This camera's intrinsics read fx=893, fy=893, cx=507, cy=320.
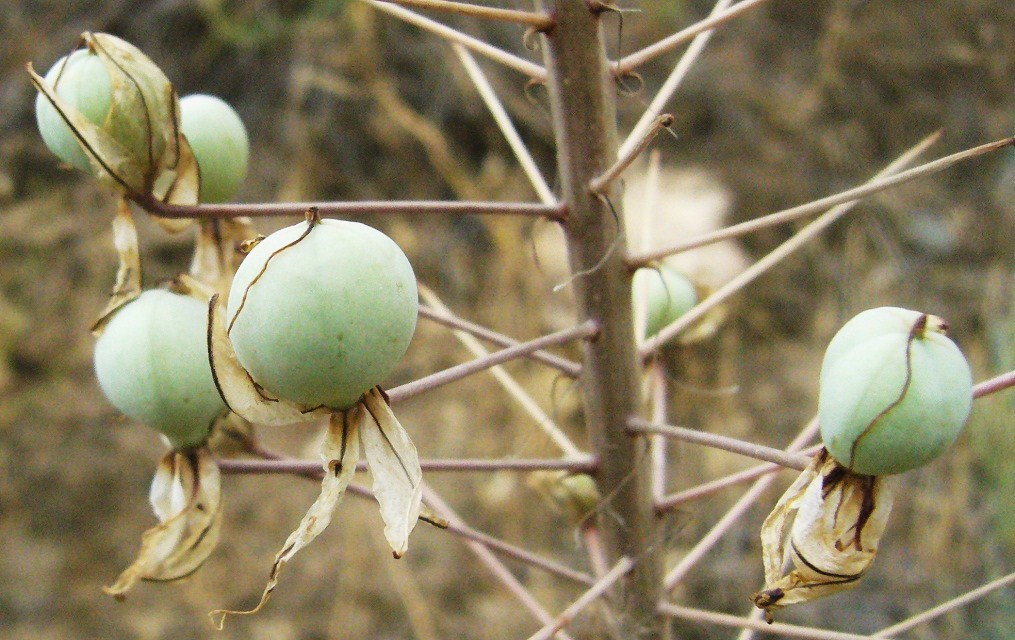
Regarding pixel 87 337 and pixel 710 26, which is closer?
pixel 710 26

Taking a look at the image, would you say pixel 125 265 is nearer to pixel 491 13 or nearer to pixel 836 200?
pixel 491 13

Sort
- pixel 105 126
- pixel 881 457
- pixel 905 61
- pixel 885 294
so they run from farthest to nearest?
pixel 905 61 < pixel 885 294 < pixel 105 126 < pixel 881 457

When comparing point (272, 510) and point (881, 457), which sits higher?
point (881, 457)

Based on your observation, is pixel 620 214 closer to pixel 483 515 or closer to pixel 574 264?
pixel 574 264

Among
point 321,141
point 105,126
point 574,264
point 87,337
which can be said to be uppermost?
point 105,126

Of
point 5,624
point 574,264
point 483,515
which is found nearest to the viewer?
point 574,264

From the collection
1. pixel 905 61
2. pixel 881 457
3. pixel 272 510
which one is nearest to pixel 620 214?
pixel 881 457
